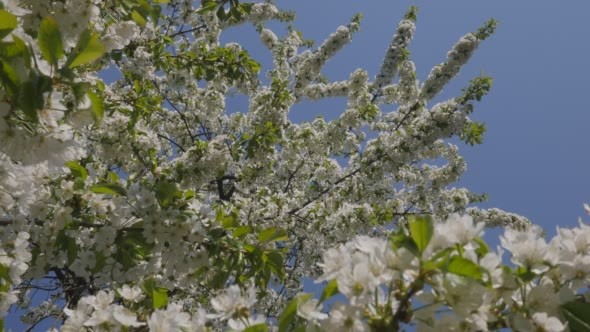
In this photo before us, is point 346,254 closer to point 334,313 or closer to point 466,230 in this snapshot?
point 334,313

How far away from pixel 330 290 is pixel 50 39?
4.45 ft

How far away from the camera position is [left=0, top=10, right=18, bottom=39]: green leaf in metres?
1.62

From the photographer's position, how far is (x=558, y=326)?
1238 millimetres

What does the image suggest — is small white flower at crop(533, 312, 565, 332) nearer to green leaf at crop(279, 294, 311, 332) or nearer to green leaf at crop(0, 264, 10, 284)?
green leaf at crop(279, 294, 311, 332)

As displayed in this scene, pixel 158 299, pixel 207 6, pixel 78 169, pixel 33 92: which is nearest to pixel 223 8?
pixel 207 6

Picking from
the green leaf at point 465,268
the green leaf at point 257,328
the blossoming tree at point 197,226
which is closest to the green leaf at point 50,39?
the blossoming tree at point 197,226

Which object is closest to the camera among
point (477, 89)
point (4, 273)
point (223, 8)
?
point (4, 273)

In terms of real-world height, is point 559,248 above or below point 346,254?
above

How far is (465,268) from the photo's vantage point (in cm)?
127

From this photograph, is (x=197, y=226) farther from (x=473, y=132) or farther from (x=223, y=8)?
(x=473, y=132)

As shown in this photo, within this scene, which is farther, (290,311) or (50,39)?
(50,39)

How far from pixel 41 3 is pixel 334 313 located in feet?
7.35

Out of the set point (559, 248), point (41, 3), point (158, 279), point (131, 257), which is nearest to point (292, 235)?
point (158, 279)

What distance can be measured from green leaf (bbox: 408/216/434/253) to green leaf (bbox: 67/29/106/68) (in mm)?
1401
